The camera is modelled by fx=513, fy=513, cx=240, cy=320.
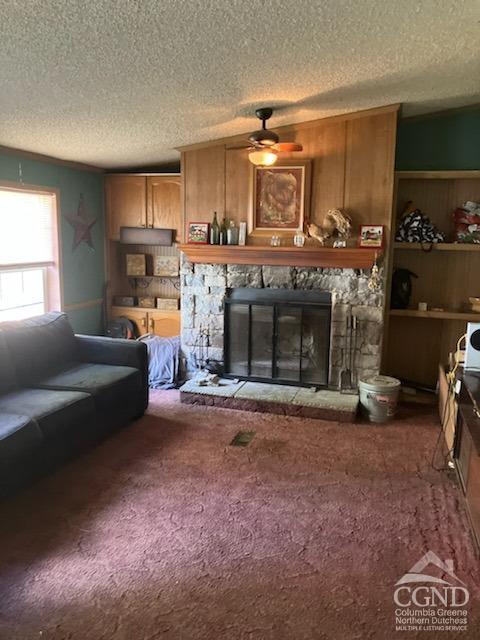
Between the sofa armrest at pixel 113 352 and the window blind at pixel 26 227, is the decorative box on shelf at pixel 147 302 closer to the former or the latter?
the window blind at pixel 26 227

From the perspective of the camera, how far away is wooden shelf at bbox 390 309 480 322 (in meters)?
4.45

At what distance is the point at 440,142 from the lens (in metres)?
4.60

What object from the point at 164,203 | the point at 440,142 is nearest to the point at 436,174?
the point at 440,142

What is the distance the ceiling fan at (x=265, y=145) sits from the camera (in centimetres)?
385

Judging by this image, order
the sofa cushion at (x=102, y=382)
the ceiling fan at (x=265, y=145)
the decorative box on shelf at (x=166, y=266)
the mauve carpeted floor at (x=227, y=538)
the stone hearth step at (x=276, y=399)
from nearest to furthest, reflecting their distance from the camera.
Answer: the mauve carpeted floor at (x=227, y=538), the sofa cushion at (x=102, y=382), the ceiling fan at (x=265, y=145), the stone hearth step at (x=276, y=399), the decorative box on shelf at (x=166, y=266)

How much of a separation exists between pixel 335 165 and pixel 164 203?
6.30 feet

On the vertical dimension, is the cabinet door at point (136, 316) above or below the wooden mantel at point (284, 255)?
below

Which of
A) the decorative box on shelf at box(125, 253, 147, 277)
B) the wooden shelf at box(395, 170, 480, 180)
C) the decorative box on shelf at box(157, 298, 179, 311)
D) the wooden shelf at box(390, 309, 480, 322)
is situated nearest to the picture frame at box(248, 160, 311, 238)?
the wooden shelf at box(395, 170, 480, 180)

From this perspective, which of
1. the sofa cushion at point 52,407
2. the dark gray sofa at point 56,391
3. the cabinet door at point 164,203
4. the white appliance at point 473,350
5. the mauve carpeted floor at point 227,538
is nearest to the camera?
the mauve carpeted floor at point 227,538

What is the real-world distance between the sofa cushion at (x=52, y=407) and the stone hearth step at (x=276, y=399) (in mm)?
1266

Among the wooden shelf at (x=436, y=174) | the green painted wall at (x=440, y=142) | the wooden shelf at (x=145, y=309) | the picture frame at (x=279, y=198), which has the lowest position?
the wooden shelf at (x=145, y=309)

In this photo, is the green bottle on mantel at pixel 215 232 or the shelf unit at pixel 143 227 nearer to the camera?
the green bottle on mantel at pixel 215 232

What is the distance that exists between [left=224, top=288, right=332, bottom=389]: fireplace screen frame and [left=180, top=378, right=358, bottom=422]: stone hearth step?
0.30ft

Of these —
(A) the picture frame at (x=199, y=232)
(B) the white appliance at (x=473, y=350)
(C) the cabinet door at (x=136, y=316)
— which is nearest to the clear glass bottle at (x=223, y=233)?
(A) the picture frame at (x=199, y=232)
